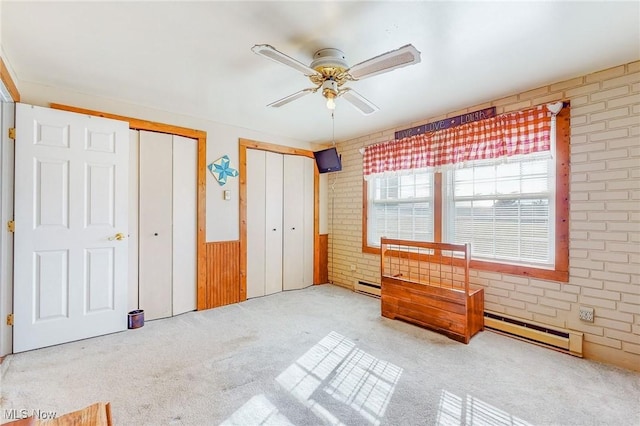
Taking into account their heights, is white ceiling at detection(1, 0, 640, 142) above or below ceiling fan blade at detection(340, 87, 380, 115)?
above

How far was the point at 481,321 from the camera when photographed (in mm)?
3094

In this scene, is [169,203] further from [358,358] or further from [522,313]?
[522,313]

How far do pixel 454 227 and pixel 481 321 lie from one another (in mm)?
1060

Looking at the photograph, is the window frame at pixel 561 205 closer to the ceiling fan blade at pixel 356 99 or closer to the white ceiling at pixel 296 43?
the white ceiling at pixel 296 43

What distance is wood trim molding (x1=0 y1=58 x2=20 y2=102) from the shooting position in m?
2.24

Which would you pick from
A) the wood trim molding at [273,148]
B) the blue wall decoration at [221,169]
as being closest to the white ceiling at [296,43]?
the blue wall decoration at [221,169]

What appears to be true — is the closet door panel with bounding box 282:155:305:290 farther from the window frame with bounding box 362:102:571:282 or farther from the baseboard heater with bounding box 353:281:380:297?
the window frame with bounding box 362:102:571:282

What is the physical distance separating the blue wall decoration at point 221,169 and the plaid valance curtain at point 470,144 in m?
2.07

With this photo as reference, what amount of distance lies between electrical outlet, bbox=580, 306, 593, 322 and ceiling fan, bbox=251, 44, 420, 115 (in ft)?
8.43

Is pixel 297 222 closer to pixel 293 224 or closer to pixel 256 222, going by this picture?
pixel 293 224

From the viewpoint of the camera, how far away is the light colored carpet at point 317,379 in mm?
1810

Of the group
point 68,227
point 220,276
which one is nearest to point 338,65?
point 68,227

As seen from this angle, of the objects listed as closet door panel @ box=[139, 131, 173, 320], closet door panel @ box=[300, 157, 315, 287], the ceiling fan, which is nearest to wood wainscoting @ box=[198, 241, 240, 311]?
closet door panel @ box=[139, 131, 173, 320]

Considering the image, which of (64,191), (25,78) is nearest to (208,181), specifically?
(64,191)
